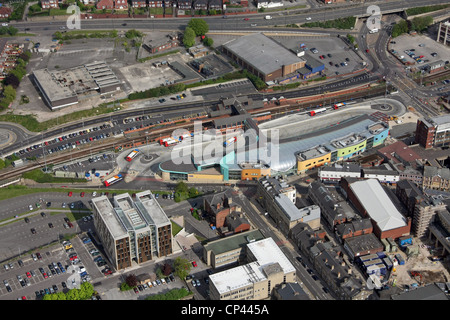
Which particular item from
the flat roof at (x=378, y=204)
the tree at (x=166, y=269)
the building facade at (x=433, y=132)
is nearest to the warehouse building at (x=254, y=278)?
the tree at (x=166, y=269)

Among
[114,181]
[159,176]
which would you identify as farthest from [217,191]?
[114,181]

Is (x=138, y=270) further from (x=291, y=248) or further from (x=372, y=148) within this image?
(x=372, y=148)

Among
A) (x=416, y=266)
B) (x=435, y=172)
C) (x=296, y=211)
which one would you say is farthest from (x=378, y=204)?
(x=435, y=172)

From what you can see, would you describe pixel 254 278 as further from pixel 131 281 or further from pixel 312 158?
pixel 312 158

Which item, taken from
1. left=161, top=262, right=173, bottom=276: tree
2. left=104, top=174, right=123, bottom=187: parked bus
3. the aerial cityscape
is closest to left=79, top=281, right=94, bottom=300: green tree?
the aerial cityscape

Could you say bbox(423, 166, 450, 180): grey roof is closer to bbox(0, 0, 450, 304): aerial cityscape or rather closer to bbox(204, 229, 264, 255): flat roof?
bbox(0, 0, 450, 304): aerial cityscape

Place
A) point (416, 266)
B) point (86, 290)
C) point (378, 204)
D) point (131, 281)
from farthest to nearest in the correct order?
1. point (378, 204)
2. point (416, 266)
3. point (131, 281)
4. point (86, 290)

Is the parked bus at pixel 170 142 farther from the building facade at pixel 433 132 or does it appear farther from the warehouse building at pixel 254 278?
the building facade at pixel 433 132
